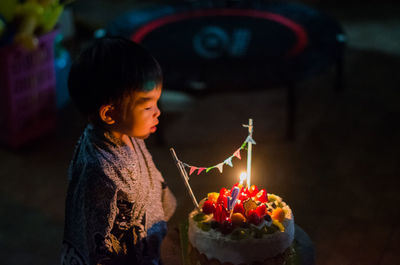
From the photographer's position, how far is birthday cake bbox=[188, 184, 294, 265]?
1790 millimetres

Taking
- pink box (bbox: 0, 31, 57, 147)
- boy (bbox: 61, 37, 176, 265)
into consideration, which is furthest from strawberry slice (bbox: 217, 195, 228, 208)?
pink box (bbox: 0, 31, 57, 147)

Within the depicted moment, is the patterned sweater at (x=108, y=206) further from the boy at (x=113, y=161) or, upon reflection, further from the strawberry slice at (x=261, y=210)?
the strawberry slice at (x=261, y=210)

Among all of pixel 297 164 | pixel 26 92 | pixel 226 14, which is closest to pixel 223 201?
Answer: pixel 297 164

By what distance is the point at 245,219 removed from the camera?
6.03ft

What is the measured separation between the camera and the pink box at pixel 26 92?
3.34 m

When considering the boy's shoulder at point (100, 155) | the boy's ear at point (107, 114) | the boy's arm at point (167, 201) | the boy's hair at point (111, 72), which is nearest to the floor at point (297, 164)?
the boy's arm at point (167, 201)

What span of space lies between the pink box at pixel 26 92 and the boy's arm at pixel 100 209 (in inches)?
69.9

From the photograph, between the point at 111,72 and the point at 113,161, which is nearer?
the point at 111,72

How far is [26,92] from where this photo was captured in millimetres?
3463

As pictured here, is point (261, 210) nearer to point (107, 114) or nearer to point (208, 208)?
point (208, 208)

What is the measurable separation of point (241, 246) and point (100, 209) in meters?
0.46

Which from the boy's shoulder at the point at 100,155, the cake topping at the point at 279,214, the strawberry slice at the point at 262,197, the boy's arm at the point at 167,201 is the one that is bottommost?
the boy's arm at the point at 167,201

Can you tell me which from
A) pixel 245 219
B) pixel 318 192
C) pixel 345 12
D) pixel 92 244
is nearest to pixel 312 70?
pixel 318 192

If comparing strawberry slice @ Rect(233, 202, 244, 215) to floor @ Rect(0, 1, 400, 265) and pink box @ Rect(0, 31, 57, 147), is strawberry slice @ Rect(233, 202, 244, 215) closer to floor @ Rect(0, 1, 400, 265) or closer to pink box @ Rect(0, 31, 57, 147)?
floor @ Rect(0, 1, 400, 265)
